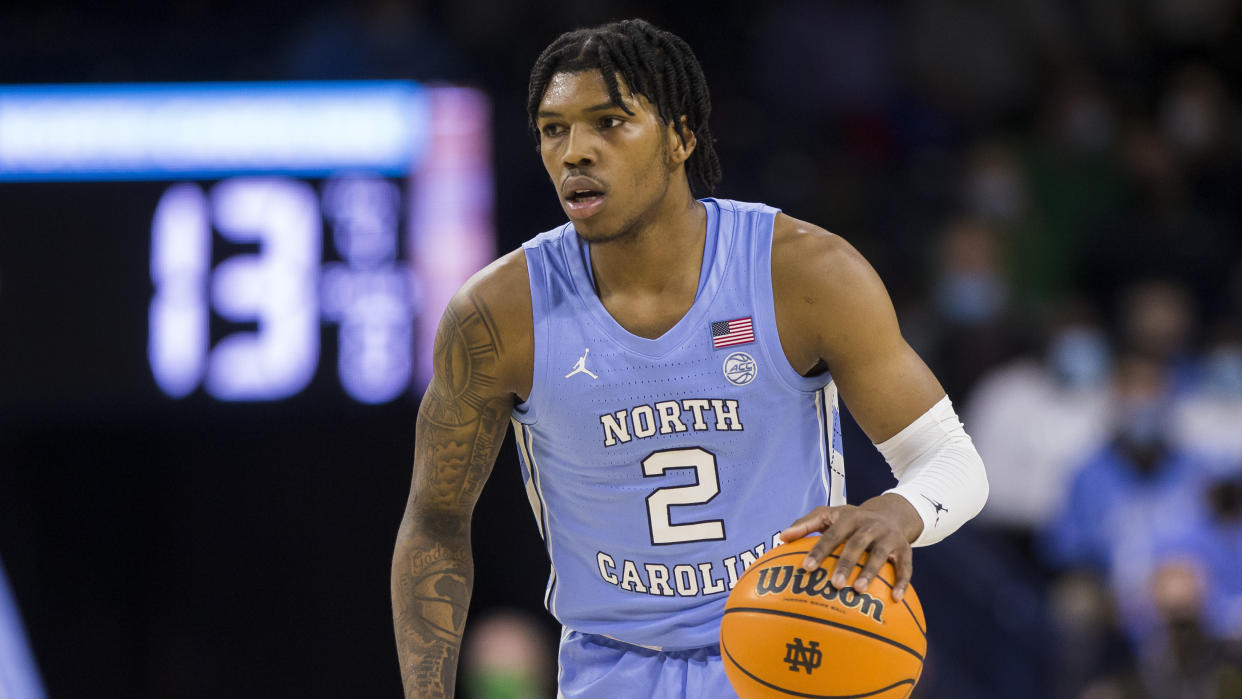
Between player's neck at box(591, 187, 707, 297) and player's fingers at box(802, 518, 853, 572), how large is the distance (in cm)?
72

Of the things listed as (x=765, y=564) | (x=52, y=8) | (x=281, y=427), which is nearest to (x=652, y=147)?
(x=765, y=564)

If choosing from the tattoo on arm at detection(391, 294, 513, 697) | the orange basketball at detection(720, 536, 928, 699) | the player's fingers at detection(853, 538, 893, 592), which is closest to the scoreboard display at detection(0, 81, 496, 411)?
the tattoo on arm at detection(391, 294, 513, 697)

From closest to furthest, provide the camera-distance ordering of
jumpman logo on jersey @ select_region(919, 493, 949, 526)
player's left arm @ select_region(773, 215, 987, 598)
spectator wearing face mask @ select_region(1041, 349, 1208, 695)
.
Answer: jumpman logo on jersey @ select_region(919, 493, 949, 526)
player's left arm @ select_region(773, 215, 987, 598)
spectator wearing face mask @ select_region(1041, 349, 1208, 695)

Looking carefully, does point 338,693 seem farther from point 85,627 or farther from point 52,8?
point 52,8

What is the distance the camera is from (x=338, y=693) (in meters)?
7.28

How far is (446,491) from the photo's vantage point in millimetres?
3359

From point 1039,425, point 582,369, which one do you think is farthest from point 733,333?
point 1039,425

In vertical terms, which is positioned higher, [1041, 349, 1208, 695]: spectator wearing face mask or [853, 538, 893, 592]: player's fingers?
[853, 538, 893, 592]: player's fingers

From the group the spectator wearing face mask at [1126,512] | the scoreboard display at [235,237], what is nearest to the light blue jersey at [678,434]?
the scoreboard display at [235,237]

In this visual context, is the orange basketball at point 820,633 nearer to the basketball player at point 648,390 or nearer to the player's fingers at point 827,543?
the player's fingers at point 827,543

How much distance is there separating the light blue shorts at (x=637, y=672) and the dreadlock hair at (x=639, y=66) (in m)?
1.07

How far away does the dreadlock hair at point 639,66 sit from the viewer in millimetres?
3129

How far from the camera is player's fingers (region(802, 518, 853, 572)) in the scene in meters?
2.70

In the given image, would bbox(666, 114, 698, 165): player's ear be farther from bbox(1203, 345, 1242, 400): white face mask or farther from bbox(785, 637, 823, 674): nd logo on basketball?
bbox(1203, 345, 1242, 400): white face mask
